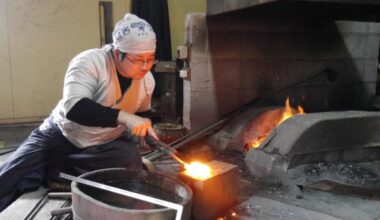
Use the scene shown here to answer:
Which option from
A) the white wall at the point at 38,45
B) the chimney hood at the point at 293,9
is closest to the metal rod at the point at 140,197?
the chimney hood at the point at 293,9

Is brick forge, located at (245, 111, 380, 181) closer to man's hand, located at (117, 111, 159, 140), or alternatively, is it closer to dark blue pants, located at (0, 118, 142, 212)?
dark blue pants, located at (0, 118, 142, 212)

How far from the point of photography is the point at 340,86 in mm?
7324

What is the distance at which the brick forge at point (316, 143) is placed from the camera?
4.50 metres

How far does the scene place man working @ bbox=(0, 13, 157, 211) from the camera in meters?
3.06

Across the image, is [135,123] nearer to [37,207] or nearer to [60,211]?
[60,211]

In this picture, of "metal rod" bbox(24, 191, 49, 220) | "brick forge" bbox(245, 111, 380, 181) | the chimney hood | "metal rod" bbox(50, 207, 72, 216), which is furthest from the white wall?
"metal rod" bbox(50, 207, 72, 216)

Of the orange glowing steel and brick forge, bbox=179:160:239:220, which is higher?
the orange glowing steel

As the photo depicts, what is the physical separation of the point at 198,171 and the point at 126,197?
0.77m

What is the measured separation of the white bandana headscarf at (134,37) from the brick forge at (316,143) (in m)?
2.13

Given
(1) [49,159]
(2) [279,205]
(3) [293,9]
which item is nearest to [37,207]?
(1) [49,159]

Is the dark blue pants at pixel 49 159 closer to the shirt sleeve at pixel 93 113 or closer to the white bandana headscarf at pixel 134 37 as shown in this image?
A: the shirt sleeve at pixel 93 113

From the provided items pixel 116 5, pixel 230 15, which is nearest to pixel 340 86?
pixel 230 15

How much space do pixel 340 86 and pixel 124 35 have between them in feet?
17.6

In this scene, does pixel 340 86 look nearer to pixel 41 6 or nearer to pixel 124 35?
pixel 124 35
